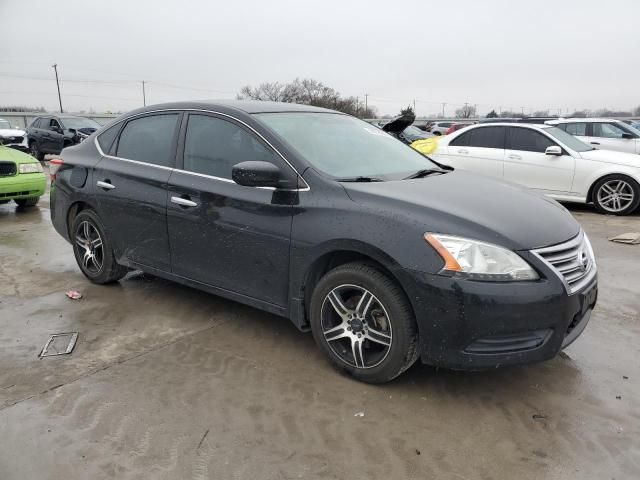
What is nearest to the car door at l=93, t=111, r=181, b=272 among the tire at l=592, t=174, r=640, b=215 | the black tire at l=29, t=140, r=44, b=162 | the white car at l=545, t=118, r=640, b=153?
the tire at l=592, t=174, r=640, b=215

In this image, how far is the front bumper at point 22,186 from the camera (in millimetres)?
8383

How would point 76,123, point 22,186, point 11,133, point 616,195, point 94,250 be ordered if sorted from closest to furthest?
point 94,250 < point 616,195 < point 22,186 < point 76,123 < point 11,133

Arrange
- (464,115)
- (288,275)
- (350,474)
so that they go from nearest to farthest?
(350,474) → (288,275) → (464,115)

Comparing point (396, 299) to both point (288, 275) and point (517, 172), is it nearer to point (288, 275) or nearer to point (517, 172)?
point (288, 275)

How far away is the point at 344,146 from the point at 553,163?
594cm

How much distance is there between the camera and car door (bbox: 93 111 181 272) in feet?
13.2

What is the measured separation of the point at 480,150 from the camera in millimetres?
9086

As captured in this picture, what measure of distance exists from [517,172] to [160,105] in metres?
6.39

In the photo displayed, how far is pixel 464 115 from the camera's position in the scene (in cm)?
7731

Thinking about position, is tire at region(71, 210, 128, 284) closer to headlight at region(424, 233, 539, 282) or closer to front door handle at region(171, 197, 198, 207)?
front door handle at region(171, 197, 198, 207)

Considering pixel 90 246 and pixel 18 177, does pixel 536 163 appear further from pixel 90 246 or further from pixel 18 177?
pixel 18 177

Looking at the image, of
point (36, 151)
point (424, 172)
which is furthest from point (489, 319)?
point (36, 151)

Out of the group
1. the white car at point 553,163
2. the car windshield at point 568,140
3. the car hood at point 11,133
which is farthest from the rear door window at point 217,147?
the car hood at point 11,133

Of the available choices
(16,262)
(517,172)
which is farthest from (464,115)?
(16,262)
